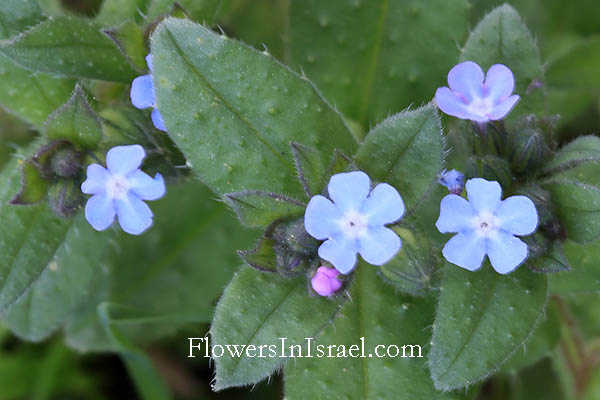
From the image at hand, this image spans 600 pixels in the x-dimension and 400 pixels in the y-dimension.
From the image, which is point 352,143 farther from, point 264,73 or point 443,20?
point 443,20

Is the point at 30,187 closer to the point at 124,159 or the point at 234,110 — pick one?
the point at 124,159

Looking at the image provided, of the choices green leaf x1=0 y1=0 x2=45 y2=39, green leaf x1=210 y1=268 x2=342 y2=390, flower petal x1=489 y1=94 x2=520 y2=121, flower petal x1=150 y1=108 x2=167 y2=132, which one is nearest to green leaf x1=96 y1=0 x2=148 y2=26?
green leaf x1=0 y1=0 x2=45 y2=39

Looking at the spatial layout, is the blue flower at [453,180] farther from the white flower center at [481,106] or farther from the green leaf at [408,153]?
the white flower center at [481,106]

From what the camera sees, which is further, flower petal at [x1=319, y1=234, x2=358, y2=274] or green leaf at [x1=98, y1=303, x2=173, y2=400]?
green leaf at [x1=98, y1=303, x2=173, y2=400]

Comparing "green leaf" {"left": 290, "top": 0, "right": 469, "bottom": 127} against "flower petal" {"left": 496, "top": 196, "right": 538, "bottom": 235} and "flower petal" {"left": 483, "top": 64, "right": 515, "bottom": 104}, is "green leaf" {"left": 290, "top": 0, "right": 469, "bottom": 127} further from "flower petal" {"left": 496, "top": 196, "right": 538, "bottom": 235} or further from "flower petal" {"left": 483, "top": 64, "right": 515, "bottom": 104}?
"flower petal" {"left": 496, "top": 196, "right": 538, "bottom": 235}

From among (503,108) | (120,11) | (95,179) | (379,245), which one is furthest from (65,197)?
(503,108)

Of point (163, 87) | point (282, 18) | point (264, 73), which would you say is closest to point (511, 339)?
point (264, 73)
